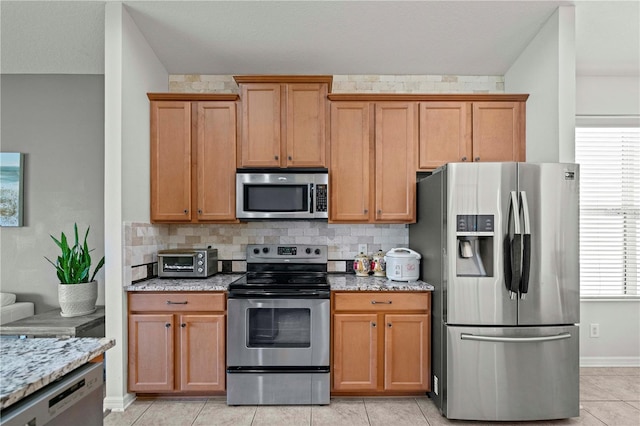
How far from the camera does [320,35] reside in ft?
9.71

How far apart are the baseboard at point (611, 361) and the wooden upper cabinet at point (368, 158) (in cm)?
230

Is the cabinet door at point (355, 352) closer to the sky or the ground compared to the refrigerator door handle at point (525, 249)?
closer to the ground

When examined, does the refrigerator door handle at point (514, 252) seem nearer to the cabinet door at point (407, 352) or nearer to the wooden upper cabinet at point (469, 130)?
the cabinet door at point (407, 352)

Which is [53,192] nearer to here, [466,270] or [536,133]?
[466,270]

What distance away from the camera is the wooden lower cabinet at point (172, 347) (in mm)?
2764

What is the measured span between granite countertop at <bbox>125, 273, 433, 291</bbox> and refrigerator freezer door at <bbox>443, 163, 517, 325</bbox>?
0.34 metres

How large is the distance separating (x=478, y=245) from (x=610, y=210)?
2069mm

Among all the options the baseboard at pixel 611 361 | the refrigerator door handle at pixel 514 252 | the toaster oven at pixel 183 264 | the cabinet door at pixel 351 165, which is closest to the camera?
the refrigerator door handle at pixel 514 252

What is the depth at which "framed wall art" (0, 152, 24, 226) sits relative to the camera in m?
3.57

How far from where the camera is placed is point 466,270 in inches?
100.0

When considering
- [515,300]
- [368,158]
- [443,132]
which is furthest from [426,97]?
[515,300]

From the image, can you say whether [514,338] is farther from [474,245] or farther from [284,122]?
[284,122]

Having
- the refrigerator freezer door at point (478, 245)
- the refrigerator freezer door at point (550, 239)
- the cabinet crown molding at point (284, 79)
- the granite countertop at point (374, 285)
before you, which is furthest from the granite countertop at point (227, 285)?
the cabinet crown molding at point (284, 79)

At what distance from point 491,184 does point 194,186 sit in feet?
7.59
